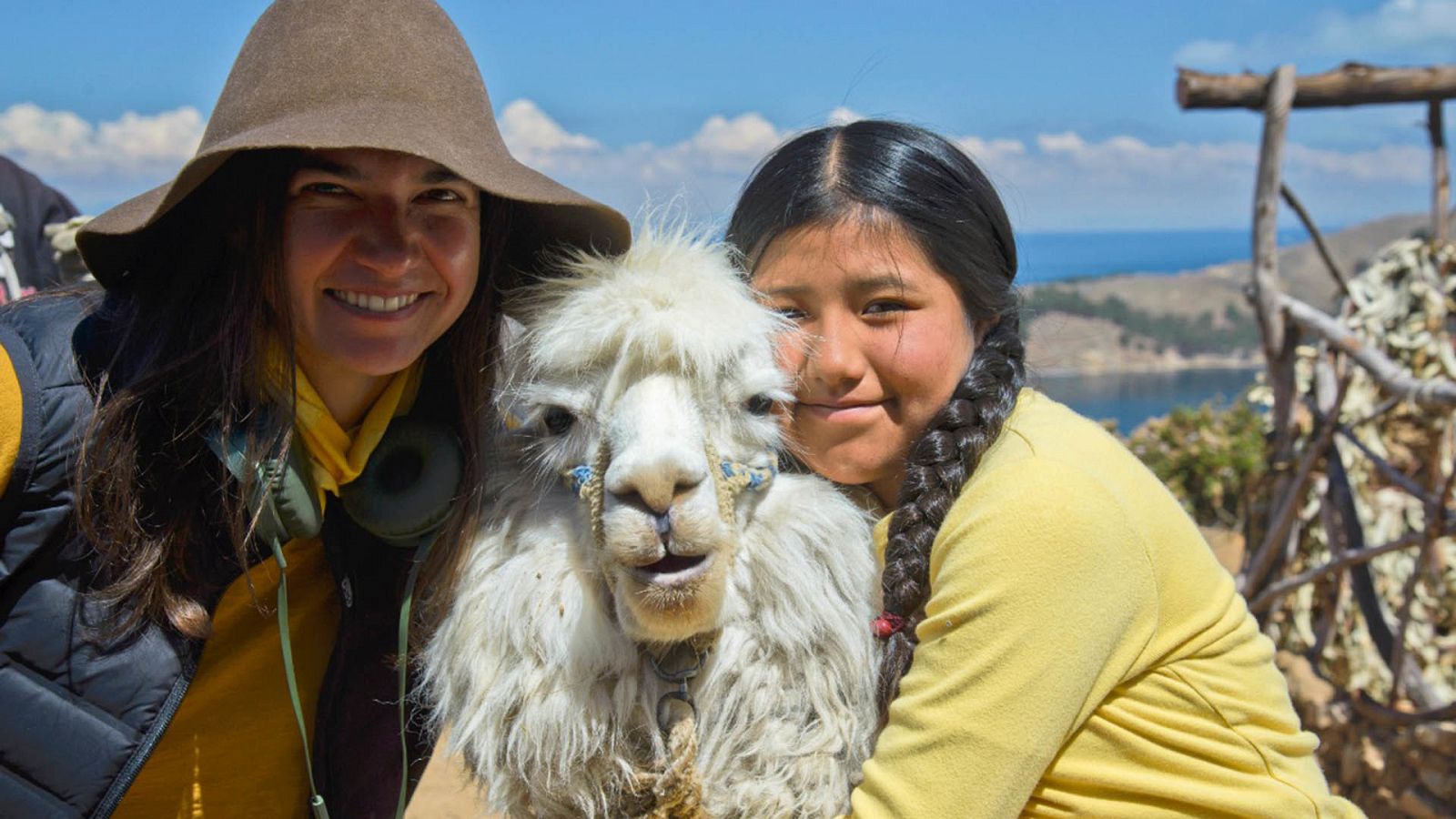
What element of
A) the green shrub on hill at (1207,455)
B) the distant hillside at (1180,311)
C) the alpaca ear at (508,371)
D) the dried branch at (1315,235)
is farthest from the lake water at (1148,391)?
the alpaca ear at (508,371)

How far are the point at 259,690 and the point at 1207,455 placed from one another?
6996mm

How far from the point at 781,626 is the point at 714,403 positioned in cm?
35

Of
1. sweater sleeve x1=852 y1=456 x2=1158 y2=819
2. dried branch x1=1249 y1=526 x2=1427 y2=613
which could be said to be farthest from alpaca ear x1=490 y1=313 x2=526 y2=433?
dried branch x1=1249 y1=526 x2=1427 y2=613

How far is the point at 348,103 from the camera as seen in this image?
4.87 ft

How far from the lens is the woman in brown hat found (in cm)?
145

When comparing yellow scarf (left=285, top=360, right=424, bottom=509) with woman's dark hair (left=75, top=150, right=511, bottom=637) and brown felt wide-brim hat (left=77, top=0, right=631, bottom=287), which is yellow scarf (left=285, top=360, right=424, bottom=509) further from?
brown felt wide-brim hat (left=77, top=0, right=631, bottom=287)

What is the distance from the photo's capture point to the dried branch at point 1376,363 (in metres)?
3.35

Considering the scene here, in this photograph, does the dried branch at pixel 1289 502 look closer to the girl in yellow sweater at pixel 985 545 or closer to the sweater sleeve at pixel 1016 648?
the girl in yellow sweater at pixel 985 545

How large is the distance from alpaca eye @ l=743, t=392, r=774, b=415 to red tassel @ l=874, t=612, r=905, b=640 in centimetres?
38

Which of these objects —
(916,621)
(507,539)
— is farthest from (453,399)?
(916,621)

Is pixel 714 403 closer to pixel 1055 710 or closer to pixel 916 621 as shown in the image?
pixel 916 621

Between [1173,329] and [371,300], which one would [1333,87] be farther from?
[1173,329]

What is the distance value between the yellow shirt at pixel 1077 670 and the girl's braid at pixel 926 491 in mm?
38

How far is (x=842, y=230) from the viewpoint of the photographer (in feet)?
5.39
